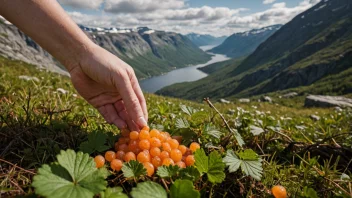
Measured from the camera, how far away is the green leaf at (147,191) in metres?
1.73

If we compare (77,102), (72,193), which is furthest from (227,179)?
(77,102)

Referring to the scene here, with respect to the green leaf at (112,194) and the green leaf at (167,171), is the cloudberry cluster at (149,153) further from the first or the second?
the green leaf at (112,194)

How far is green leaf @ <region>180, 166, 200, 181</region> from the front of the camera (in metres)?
2.22

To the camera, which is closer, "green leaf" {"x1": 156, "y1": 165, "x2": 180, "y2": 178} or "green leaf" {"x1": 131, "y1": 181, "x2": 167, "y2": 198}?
"green leaf" {"x1": 131, "y1": 181, "x2": 167, "y2": 198}

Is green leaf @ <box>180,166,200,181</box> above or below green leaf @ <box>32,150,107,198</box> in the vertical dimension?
below

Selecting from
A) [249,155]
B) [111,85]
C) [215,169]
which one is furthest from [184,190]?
[111,85]

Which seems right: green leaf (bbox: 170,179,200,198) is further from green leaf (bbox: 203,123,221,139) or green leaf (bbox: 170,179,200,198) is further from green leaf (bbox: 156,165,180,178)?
green leaf (bbox: 203,123,221,139)

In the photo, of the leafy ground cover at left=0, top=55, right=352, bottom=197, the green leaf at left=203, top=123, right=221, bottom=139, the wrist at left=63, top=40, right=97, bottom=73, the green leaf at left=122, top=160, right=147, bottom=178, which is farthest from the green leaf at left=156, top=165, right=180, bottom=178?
the wrist at left=63, top=40, right=97, bottom=73

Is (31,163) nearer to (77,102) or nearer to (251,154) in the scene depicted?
(251,154)

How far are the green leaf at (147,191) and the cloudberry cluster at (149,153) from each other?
1.48ft

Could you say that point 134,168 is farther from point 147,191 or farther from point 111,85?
point 111,85

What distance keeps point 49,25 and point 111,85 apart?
1.10 metres

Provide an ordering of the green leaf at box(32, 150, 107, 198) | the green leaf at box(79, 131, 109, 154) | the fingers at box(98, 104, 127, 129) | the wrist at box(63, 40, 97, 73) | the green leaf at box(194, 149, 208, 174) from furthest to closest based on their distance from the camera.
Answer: the fingers at box(98, 104, 127, 129) < the wrist at box(63, 40, 97, 73) < the green leaf at box(79, 131, 109, 154) < the green leaf at box(194, 149, 208, 174) < the green leaf at box(32, 150, 107, 198)

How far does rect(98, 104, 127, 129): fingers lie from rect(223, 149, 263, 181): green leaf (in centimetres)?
164
